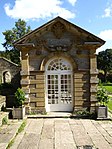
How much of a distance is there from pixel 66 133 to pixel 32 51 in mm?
5332

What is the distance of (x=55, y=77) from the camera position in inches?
523

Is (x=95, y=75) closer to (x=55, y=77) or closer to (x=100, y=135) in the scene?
(x=55, y=77)

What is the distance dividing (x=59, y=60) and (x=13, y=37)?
107ft

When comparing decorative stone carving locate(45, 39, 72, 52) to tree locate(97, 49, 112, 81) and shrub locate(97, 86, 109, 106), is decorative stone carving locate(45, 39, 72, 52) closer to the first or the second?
shrub locate(97, 86, 109, 106)

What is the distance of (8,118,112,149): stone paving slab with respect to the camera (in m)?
7.97

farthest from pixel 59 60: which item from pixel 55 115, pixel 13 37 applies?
pixel 13 37

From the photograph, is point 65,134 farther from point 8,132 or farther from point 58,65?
point 58,65

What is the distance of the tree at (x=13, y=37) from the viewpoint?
43.8 metres

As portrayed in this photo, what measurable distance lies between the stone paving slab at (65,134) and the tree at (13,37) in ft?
108

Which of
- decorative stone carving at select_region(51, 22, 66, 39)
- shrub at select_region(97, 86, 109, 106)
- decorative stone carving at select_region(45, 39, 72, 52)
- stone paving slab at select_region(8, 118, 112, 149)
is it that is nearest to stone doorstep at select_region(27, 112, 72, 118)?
stone paving slab at select_region(8, 118, 112, 149)

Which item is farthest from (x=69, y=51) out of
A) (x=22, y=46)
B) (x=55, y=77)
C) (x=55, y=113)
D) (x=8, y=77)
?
(x=8, y=77)

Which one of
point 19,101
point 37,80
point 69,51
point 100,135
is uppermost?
point 69,51

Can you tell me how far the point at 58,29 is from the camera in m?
12.8

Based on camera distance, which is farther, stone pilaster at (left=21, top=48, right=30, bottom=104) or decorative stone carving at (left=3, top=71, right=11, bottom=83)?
decorative stone carving at (left=3, top=71, right=11, bottom=83)
